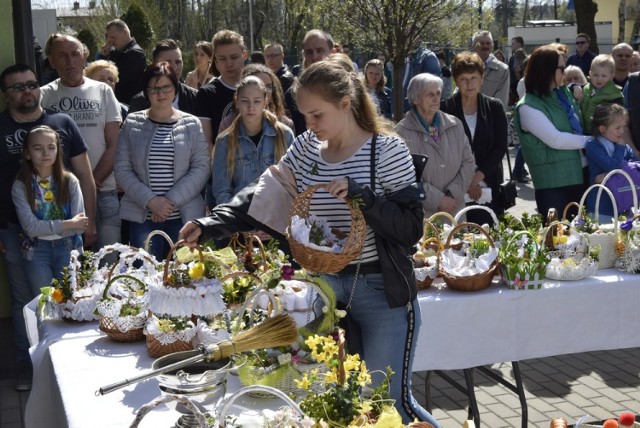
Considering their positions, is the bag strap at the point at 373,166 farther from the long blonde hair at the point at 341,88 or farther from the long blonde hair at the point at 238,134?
the long blonde hair at the point at 238,134

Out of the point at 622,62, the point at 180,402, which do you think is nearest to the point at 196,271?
the point at 180,402

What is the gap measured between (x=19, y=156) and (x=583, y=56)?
10522mm

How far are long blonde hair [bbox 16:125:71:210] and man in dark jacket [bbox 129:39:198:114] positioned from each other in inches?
29.5

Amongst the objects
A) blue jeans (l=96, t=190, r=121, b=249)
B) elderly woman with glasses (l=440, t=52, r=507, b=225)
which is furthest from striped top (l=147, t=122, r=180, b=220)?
elderly woman with glasses (l=440, t=52, r=507, b=225)

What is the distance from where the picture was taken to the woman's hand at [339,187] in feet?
9.77

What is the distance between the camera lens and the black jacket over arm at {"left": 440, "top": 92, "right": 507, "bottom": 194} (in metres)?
6.21

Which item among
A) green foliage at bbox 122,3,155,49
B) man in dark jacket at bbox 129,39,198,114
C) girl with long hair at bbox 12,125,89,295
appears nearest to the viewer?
girl with long hair at bbox 12,125,89,295

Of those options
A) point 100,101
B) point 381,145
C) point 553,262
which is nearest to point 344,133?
point 381,145

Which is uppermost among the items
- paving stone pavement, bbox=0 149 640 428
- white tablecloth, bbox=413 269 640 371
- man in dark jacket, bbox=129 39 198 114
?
man in dark jacket, bbox=129 39 198 114

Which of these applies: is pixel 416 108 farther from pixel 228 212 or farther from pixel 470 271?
pixel 228 212

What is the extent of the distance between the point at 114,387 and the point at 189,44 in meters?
32.2

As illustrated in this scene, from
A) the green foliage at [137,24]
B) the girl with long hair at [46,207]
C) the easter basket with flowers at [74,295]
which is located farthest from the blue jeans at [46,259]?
the green foliage at [137,24]

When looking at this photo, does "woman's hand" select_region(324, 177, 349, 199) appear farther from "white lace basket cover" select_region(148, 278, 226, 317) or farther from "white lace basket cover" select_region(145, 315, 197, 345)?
"white lace basket cover" select_region(145, 315, 197, 345)

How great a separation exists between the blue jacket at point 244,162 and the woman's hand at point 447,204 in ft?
3.55
